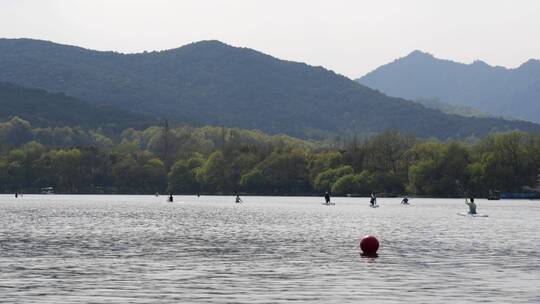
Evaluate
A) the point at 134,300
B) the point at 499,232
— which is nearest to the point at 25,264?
the point at 134,300

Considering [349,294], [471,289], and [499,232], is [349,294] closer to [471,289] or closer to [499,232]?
[471,289]

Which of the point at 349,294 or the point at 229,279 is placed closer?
the point at 349,294

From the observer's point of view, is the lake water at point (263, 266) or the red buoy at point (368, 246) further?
the red buoy at point (368, 246)

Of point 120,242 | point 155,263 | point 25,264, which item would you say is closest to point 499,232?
point 120,242

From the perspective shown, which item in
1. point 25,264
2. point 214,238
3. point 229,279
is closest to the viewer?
point 229,279

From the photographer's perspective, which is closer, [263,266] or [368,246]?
[263,266]

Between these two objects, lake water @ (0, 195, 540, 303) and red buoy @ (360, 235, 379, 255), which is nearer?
lake water @ (0, 195, 540, 303)

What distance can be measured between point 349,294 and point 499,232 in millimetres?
50880

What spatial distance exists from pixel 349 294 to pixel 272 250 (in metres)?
24.7

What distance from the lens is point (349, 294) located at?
141 ft

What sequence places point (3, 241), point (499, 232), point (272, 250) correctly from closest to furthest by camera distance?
1. point (272, 250)
2. point (3, 241)
3. point (499, 232)

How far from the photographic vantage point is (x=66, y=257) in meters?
60.6

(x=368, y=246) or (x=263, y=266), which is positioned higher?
(x=368, y=246)

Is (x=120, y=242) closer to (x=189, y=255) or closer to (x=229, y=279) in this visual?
(x=189, y=255)
